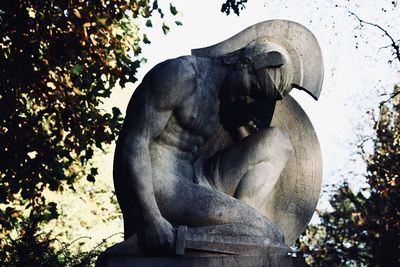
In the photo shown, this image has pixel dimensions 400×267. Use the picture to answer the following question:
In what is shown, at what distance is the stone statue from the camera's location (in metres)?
6.62

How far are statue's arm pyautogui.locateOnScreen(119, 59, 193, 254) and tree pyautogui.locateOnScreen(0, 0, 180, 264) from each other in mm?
5631

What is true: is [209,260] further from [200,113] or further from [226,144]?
[226,144]

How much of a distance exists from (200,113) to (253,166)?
0.57 m

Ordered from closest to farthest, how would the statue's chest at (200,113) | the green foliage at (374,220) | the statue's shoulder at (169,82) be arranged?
the statue's shoulder at (169,82) < the statue's chest at (200,113) < the green foliage at (374,220)

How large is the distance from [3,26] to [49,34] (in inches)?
23.5

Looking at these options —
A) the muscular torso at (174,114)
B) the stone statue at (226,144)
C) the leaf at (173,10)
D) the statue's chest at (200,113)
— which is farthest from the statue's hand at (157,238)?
the leaf at (173,10)

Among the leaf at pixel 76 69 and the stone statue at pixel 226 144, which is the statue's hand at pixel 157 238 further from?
the leaf at pixel 76 69

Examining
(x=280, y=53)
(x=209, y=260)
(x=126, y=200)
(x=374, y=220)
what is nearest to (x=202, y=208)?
(x=209, y=260)

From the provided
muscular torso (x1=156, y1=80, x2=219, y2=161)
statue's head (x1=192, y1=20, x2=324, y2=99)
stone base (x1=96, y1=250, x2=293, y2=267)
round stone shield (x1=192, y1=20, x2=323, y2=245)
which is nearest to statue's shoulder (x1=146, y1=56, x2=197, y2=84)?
muscular torso (x1=156, y1=80, x2=219, y2=161)

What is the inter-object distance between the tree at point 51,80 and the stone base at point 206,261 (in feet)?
19.3

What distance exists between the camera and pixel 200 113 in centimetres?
697

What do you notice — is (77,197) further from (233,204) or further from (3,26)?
(233,204)

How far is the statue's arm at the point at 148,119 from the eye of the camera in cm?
662

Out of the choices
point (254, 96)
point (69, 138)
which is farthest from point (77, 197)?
point (254, 96)
